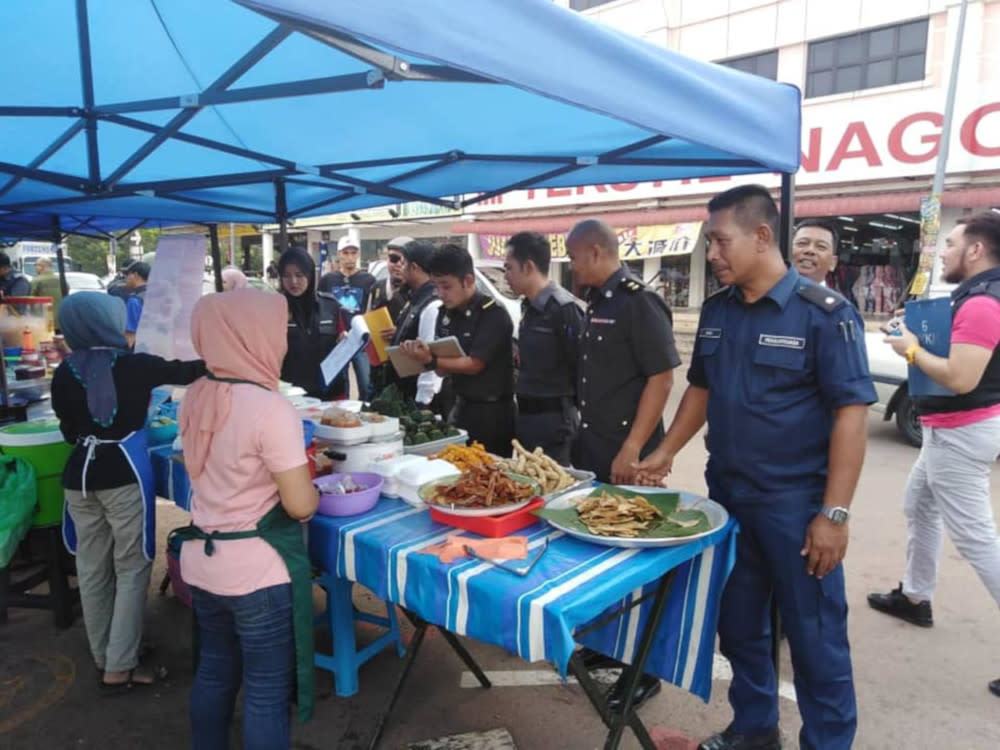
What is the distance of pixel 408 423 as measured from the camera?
2.79 metres

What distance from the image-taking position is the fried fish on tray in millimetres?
1929

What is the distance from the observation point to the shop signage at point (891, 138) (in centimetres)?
1190

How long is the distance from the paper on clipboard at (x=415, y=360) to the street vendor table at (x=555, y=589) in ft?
3.23

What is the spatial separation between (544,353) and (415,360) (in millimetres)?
621

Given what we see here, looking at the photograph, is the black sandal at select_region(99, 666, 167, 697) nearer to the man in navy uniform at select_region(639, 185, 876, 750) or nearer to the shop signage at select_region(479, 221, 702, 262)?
the man in navy uniform at select_region(639, 185, 876, 750)

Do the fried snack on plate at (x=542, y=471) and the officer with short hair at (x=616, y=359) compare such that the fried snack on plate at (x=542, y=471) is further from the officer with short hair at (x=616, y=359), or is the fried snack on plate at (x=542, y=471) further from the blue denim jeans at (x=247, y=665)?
the blue denim jeans at (x=247, y=665)

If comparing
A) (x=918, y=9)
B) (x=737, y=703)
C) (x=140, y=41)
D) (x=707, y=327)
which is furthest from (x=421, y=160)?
(x=918, y=9)

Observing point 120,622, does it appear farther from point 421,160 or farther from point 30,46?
point 421,160

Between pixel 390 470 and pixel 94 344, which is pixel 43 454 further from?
pixel 390 470

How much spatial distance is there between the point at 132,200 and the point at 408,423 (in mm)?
2996

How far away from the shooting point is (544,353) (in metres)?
3.17

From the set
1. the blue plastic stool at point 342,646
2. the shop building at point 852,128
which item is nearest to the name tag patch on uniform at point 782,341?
the blue plastic stool at point 342,646

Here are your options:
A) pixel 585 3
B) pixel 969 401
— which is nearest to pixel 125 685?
pixel 969 401

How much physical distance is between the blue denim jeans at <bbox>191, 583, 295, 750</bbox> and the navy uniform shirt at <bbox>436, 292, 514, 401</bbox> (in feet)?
5.37
